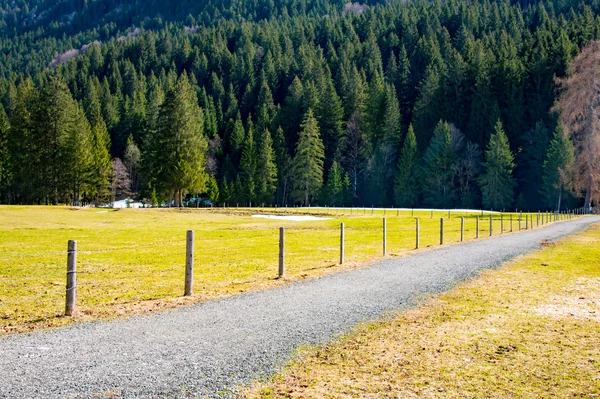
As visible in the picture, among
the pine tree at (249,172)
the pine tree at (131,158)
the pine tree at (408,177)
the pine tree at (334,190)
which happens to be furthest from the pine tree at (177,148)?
the pine tree at (408,177)

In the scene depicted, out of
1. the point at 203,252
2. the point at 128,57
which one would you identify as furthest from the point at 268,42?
the point at 203,252

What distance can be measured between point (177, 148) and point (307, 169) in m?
38.5

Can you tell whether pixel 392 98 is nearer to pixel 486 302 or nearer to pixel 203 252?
pixel 203 252

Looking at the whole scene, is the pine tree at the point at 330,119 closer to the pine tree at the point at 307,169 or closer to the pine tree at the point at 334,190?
the pine tree at the point at 334,190

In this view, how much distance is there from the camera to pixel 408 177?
103000mm

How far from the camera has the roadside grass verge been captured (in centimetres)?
583

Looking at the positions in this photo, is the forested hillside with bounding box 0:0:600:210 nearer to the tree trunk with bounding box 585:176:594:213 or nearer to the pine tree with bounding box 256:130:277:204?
the pine tree with bounding box 256:130:277:204

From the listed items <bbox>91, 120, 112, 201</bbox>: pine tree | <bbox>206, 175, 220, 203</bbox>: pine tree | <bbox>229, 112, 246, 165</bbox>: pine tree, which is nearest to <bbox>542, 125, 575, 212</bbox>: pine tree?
<bbox>206, 175, 220, 203</bbox>: pine tree

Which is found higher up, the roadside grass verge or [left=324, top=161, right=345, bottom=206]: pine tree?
[left=324, top=161, right=345, bottom=206]: pine tree

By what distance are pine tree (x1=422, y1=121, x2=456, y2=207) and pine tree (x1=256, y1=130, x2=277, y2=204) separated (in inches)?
1317

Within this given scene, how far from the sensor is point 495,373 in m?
6.37

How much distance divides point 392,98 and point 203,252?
333ft

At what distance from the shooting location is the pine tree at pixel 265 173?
107m

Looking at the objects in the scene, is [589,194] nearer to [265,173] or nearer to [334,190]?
[334,190]
